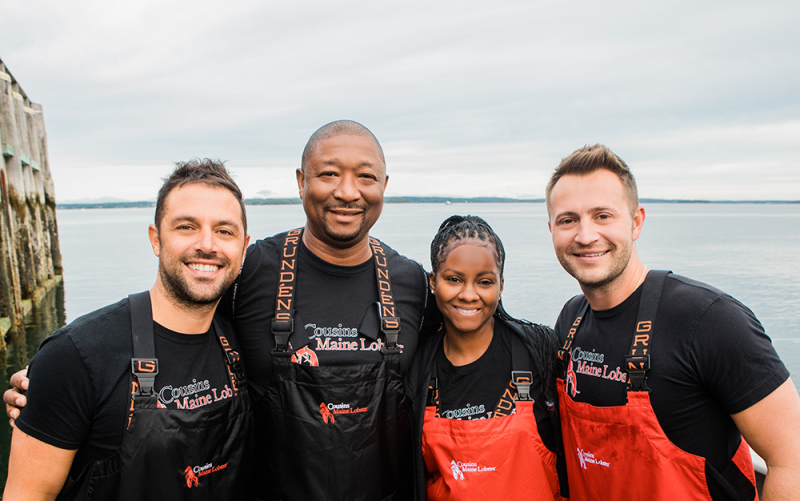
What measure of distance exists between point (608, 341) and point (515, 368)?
0.54 m

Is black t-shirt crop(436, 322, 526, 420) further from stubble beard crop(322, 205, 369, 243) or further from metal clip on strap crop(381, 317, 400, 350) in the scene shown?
stubble beard crop(322, 205, 369, 243)

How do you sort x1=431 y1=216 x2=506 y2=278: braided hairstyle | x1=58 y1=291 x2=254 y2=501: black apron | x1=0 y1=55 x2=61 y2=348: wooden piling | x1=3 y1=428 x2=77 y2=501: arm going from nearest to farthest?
1. x1=3 y1=428 x2=77 y2=501: arm
2. x1=58 y1=291 x2=254 y2=501: black apron
3. x1=431 y1=216 x2=506 y2=278: braided hairstyle
4. x1=0 y1=55 x2=61 y2=348: wooden piling

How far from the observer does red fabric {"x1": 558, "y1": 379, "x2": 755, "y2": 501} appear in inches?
93.0

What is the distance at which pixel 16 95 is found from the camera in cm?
1509

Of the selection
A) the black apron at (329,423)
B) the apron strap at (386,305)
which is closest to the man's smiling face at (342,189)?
the apron strap at (386,305)

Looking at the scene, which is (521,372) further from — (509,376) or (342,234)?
(342,234)

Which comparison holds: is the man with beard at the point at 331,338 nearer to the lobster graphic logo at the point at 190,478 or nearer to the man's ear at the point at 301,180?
the man's ear at the point at 301,180

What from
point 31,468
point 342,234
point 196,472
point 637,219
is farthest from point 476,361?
point 31,468

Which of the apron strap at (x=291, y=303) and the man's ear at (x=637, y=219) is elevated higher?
the man's ear at (x=637, y=219)

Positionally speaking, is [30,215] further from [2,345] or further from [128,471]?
[128,471]

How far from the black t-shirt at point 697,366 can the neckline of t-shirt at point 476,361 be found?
595 millimetres

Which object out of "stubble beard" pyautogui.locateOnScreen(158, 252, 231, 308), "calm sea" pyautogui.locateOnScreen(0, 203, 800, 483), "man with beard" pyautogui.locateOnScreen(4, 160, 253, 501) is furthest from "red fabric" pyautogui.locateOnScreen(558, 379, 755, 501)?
"calm sea" pyautogui.locateOnScreen(0, 203, 800, 483)

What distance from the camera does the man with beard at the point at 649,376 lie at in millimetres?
2217

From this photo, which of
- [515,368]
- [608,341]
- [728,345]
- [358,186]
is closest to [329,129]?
[358,186]
